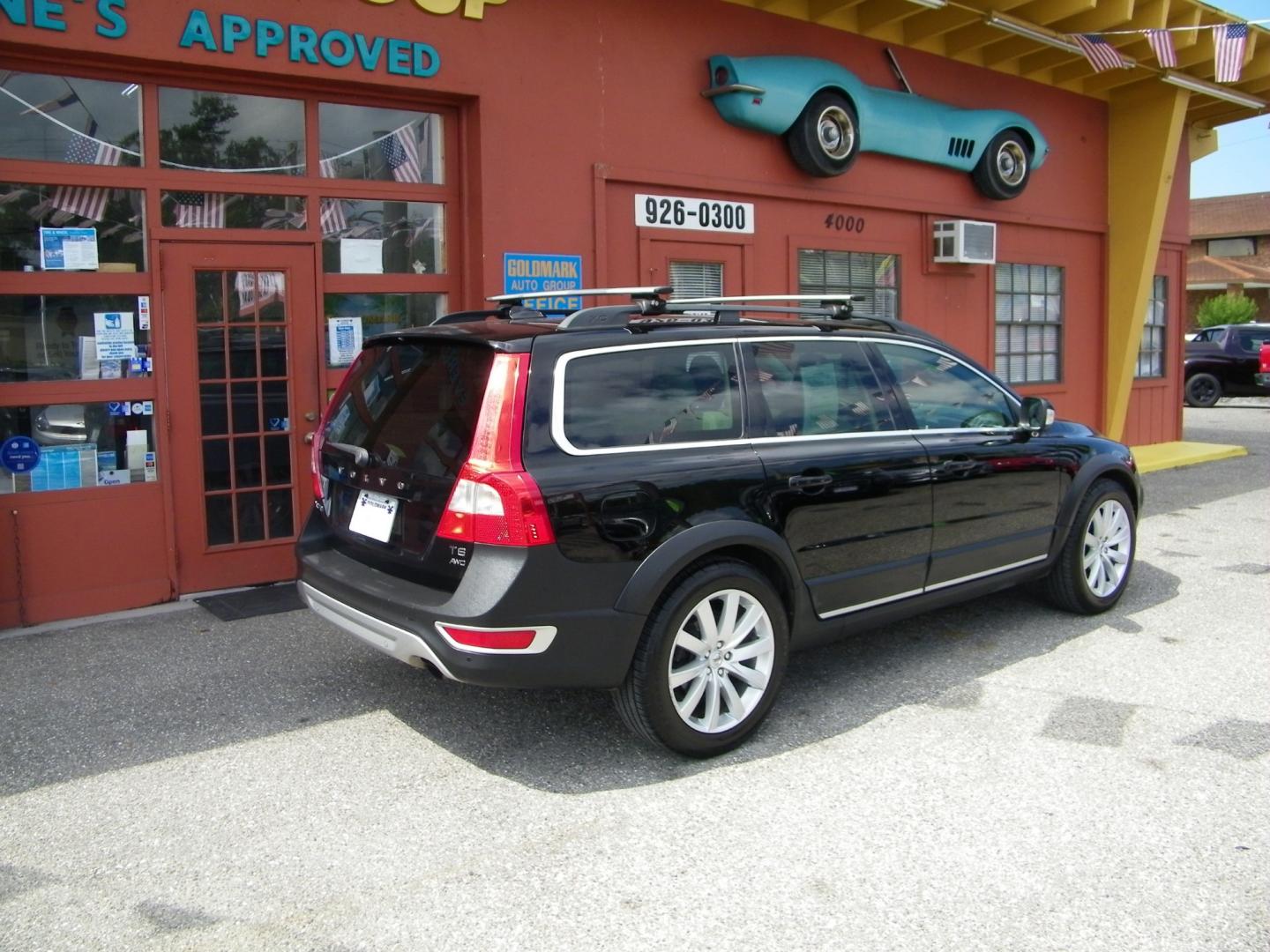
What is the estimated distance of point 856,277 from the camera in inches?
384

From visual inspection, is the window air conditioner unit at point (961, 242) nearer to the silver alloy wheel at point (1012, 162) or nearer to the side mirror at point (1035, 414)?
the silver alloy wheel at point (1012, 162)

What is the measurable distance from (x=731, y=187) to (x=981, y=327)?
358cm

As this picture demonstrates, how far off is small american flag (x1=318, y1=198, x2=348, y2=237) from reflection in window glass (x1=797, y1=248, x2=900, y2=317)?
391 cm

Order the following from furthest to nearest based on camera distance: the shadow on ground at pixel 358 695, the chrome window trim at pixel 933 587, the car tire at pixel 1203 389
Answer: the car tire at pixel 1203 389 → the chrome window trim at pixel 933 587 → the shadow on ground at pixel 358 695

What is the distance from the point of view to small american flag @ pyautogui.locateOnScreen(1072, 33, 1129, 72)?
10.0 metres

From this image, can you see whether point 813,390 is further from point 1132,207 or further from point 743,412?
point 1132,207

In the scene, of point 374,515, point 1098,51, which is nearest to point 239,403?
point 374,515

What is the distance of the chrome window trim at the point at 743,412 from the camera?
12.9ft

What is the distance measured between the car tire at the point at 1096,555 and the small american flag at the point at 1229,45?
6.19 m

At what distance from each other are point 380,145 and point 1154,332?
9982 mm

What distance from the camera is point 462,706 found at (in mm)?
4746

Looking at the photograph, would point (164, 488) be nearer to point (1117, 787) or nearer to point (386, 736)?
point (386, 736)

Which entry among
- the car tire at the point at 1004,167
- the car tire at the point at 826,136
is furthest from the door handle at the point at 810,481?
the car tire at the point at 1004,167

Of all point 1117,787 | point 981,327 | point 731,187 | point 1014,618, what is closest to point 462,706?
point 1117,787
